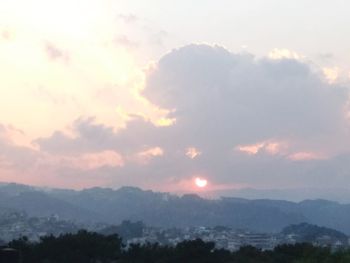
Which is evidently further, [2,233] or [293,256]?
[2,233]

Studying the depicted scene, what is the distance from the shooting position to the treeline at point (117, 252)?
50.7 meters

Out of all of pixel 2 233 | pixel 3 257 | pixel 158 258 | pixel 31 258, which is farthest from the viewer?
pixel 2 233

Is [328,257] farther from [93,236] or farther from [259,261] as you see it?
[93,236]

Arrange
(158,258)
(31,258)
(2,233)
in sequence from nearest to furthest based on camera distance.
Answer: (31,258), (158,258), (2,233)

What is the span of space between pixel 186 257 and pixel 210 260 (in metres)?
2.00

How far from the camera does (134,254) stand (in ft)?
179

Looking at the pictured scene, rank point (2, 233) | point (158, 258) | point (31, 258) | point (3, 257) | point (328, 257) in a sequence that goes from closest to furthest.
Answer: point (3, 257) < point (328, 257) < point (31, 258) < point (158, 258) < point (2, 233)

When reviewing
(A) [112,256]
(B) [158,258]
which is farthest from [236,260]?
(A) [112,256]

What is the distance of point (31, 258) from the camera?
163ft

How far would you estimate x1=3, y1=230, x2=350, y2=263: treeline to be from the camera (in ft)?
166

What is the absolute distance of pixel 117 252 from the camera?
5366 cm

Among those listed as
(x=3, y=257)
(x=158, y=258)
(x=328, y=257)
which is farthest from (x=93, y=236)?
(x=3, y=257)

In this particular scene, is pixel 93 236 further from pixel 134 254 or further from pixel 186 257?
pixel 186 257

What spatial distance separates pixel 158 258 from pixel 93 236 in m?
5.92
